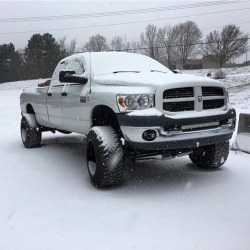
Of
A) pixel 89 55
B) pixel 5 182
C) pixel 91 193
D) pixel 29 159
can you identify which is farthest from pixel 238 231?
pixel 29 159

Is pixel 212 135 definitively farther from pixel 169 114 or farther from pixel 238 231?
pixel 238 231

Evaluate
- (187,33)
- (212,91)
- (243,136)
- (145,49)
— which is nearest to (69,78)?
(212,91)

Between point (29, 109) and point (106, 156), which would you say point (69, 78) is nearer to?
point (106, 156)

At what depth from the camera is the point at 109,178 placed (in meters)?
4.71

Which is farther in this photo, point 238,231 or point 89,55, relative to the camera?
point 89,55

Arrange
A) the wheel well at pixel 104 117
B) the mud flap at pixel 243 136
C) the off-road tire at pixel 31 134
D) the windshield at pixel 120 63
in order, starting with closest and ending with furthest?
the wheel well at pixel 104 117
the windshield at pixel 120 63
the mud flap at pixel 243 136
the off-road tire at pixel 31 134

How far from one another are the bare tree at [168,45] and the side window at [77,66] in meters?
59.4

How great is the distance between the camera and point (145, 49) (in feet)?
203

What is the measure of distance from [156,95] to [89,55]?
6.78 ft

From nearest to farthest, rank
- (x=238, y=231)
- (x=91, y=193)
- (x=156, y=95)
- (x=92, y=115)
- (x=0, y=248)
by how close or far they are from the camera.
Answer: (x=0, y=248) → (x=238, y=231) → (x=156, y=95) → (x=91, y=193) → (x=92, y=115)

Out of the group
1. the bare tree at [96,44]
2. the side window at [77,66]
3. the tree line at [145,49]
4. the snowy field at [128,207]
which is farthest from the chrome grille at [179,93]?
the bare tree at [96,44]

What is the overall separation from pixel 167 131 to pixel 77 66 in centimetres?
236

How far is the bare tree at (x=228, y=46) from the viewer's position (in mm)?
62469

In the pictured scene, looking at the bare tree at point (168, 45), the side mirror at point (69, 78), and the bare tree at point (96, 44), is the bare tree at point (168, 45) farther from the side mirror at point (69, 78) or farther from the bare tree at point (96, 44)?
the side mirror at point (69, 78)
